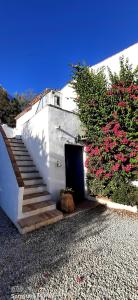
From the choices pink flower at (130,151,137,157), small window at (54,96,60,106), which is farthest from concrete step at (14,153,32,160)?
small window at (54,96,60,106)

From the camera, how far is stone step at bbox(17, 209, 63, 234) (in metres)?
4.72

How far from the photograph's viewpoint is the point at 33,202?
19.2ft

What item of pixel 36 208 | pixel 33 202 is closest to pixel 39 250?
pixel 36 208

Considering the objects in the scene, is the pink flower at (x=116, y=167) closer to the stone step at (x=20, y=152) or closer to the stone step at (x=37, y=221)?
the stone step at (x=37, y=221)

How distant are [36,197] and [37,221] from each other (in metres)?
1.07

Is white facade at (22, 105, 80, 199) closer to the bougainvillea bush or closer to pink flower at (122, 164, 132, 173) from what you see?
the bougainvillea bush

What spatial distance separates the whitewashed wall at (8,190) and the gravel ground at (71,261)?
50 cm

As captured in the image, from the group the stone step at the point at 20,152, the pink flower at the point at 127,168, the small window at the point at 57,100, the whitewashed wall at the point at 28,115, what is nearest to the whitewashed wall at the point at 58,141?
the stone step at the point at 20,152

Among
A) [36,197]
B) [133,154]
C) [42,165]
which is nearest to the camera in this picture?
[36,197]

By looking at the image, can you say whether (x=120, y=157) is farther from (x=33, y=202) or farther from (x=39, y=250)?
(x=39, y=250)

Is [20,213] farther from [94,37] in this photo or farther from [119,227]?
[94,37]

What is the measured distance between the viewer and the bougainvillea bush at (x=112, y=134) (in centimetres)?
655

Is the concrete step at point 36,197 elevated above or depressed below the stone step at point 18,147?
below

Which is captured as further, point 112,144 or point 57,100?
point 57,100
